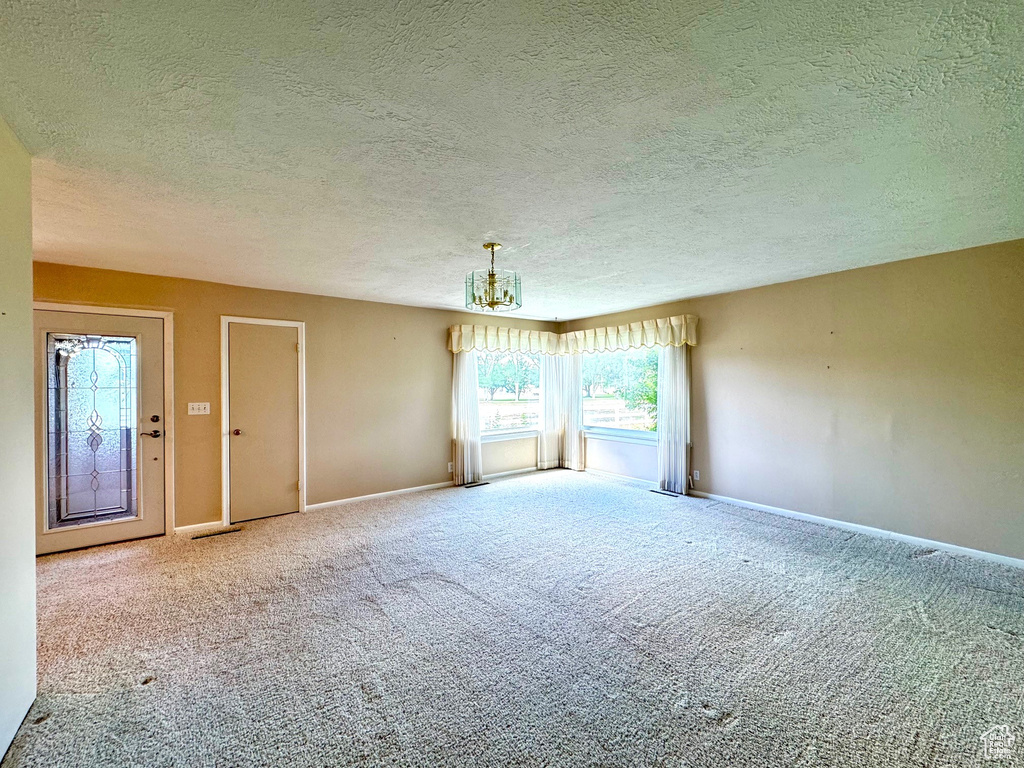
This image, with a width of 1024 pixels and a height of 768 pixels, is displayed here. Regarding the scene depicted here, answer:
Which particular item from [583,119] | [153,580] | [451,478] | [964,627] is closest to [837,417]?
[964,627]

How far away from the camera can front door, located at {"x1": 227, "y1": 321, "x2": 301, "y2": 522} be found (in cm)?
435

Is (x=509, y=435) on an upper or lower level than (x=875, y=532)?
upper

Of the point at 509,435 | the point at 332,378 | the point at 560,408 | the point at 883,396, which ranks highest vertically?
the point at 332,378

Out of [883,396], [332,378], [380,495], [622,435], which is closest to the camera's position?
[883,396]

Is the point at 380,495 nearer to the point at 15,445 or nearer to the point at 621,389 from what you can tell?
the point at 621,389

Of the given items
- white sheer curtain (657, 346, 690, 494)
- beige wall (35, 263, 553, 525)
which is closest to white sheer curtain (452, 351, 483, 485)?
beige wall (35, 263, 553, 525)

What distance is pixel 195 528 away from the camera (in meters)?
4.14

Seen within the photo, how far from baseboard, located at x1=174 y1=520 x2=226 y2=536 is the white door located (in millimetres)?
151

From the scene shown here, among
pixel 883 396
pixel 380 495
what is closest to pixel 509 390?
pixel 380 495

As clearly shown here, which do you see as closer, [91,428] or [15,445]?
[15,445]

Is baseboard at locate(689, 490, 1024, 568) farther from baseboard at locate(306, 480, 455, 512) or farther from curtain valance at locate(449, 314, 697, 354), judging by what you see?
baseboard at locate(306, 480, 455, 512)

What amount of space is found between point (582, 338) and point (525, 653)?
15.9 ft

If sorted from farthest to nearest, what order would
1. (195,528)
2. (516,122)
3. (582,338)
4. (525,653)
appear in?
1. (582,338)
2. (195,528)
3. (525,653)
4. (516,122)

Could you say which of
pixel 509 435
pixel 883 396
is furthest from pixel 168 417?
pixel 883 396
